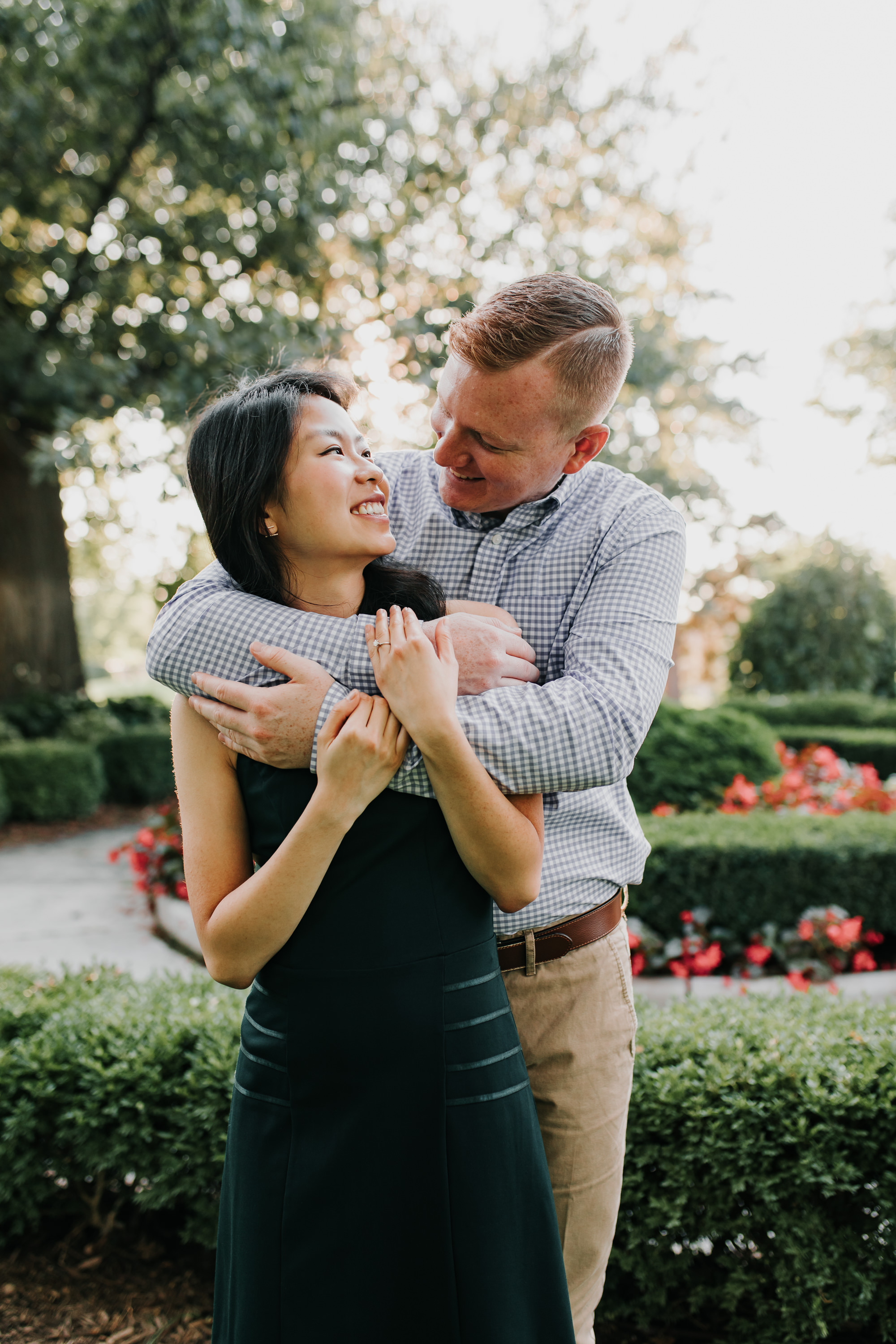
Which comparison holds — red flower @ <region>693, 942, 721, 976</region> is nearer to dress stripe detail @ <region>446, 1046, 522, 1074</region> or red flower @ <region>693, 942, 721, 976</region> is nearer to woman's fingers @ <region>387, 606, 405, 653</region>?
dress stripe detail @ <region>446, 1046, 522, 1074</region>

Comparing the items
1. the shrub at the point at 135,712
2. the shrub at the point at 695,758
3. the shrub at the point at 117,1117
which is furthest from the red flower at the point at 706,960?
the shrub at the point at 135,712

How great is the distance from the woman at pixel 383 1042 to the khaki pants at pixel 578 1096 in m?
0.26

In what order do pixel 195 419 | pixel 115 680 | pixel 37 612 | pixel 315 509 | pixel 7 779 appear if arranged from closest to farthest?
pixel 315 509
pixel 195 419
pixel 7 779
pixel 37 612
pixel 115 680

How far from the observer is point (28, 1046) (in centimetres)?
284

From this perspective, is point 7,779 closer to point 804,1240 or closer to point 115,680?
point 804,1240

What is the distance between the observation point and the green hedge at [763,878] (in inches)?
189

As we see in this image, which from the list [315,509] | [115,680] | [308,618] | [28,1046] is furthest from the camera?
[115,680]

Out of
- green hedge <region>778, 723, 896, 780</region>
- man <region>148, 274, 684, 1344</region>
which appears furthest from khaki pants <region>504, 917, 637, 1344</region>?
green hedge <region>778, 723, 896, 780</region>

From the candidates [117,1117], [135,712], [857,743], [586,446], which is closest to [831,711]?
[857,743]

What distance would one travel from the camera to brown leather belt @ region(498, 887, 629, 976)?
175cm

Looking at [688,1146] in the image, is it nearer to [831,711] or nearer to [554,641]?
[554,641]

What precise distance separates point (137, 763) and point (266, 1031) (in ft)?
34.9

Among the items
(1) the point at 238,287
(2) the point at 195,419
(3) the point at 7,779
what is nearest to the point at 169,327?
(1) the point at 238,287

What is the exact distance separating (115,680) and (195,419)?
51.8 metres
